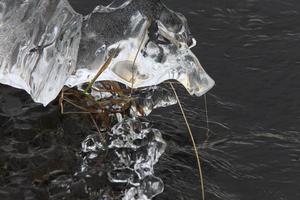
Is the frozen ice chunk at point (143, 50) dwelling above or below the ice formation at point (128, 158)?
above

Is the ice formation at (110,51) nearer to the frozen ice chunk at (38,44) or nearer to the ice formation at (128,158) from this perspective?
the frozen ice chunk at (38,44)

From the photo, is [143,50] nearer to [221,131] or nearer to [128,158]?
[128,158]

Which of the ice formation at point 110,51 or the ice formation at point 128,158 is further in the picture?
the ice formation at point 128,158

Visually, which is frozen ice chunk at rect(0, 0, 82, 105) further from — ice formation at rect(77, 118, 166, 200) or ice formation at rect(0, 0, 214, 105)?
ice formation at rect(77, 118, 166, 200)

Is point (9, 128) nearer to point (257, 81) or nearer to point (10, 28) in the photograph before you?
point (10, 28)

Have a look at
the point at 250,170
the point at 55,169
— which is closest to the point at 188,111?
the point at 250,170

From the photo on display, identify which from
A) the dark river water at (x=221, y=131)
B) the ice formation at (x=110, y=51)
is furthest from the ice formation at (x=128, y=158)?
the ice formation at (x=110, y=51)

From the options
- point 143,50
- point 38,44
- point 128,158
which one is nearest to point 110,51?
point 143,50
